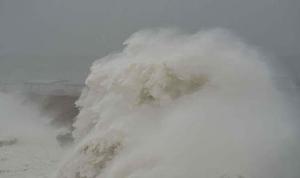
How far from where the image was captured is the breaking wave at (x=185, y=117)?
11.1 meters

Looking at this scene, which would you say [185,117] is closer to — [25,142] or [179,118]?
[179,118]

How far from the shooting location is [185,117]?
39.9 ft

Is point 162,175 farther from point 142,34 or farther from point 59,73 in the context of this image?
point 59,73

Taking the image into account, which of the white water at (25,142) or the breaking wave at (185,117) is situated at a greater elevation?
the white water at (25,142)

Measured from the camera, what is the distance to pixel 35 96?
28.2 m

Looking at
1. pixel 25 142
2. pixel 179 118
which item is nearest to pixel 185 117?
pixel 179 118

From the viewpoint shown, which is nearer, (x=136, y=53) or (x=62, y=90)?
(x=136, y=53)

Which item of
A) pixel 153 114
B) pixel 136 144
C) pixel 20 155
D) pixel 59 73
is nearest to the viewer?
pixel 136 144

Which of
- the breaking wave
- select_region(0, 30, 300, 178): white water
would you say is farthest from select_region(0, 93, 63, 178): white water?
the breaking wave

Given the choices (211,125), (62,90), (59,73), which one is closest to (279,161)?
(211,125)

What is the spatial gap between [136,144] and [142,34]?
5410 millimetres

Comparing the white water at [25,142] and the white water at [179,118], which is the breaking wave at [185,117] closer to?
the white water at [179,118]

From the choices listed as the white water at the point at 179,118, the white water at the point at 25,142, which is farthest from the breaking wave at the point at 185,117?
the white water at the point at 25,142

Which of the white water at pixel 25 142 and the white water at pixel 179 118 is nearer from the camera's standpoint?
the white water at pixel 179 118
